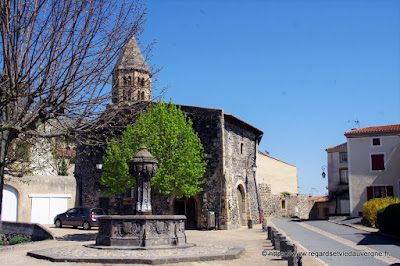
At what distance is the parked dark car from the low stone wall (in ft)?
13.3

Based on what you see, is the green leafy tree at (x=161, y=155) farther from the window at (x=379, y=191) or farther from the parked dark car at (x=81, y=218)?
the window at (x=379, y=191)

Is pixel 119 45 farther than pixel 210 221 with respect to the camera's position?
No

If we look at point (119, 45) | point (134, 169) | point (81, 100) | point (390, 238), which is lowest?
point (390, 238)

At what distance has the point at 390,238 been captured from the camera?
1738 cm

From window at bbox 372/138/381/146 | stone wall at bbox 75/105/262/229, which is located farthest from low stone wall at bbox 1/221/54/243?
window at bbox 372/138/381/146

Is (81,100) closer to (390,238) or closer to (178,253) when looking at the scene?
(178,253)

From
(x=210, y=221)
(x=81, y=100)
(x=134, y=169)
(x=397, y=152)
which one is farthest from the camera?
(x=397, y=152)

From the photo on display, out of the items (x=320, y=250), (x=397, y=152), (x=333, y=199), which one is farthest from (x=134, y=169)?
(x=333, y=199)

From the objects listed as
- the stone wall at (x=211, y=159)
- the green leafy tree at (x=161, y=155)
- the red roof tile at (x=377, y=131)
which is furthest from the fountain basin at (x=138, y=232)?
the red roof tile at (x=377, y=131)

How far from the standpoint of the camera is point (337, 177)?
4022 centimetres

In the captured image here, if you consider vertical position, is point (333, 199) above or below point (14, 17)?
below

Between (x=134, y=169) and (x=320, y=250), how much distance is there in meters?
6.31

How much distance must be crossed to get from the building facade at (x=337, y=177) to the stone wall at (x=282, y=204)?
3908 millimetres

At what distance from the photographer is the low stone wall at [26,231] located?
17688mm
